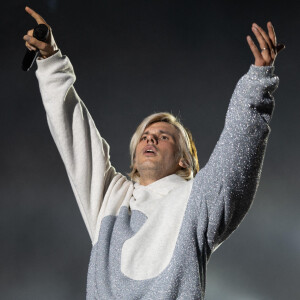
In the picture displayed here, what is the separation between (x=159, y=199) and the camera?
1.32 metres

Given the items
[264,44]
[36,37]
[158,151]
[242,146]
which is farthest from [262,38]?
[36,37]

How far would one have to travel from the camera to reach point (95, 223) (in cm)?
135

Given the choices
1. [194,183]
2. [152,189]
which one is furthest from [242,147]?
[152,189]

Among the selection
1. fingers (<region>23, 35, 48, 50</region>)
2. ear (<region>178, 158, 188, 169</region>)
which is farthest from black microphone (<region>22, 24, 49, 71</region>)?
ear (<region>178, 158, 188, 169</region>)

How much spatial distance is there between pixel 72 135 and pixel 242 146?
0.50 metres

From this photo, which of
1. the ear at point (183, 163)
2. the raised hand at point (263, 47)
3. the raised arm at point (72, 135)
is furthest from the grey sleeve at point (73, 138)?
the raised hand at point (263, 47)

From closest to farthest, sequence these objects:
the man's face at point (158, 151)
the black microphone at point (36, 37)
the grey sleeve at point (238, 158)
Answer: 1. the grey sleeve at point (238, 158)
2. the black microphone at point (36, 37)
3. the man's face at point (158, 151)

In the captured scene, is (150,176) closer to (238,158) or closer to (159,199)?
(159,199)

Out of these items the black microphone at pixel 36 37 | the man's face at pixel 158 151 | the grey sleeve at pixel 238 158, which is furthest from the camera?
the man's face at pixel 158 151

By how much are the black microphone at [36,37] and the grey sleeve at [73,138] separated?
0.04 m

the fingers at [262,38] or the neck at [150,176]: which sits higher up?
the fingers at [262,38]

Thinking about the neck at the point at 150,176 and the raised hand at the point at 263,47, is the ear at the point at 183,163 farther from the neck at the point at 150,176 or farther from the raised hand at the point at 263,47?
the raised hand at the point at 263,47

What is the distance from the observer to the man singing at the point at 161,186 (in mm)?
1080

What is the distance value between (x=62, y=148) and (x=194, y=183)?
0.38m
